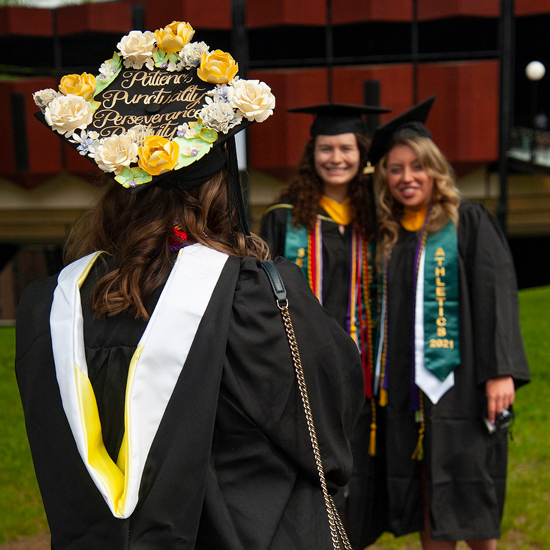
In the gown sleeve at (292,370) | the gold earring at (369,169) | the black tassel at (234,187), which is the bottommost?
the gown sleeve at (292,370)

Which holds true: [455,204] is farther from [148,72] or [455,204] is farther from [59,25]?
[59,25]

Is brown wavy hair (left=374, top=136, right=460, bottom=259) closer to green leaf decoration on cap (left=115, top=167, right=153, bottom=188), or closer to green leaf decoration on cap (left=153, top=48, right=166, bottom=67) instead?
green leaf decoration on cap (left=153, top=48, right=166, bottom=67)

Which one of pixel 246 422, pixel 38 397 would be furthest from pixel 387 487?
pixel 38 397

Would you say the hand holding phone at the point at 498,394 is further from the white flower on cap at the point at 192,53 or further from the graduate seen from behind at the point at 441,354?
the white flower on cap at the point at 192,53

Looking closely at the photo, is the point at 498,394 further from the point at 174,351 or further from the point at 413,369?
the point at 174,351

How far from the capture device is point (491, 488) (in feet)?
9.02

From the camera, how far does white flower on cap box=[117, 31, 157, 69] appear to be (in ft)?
5.23

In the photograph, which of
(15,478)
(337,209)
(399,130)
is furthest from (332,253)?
(15,478)

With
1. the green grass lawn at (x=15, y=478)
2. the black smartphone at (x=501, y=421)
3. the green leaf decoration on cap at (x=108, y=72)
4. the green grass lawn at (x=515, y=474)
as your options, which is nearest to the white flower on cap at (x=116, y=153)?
the green leaf decoration on cap at (x=108, y=72)

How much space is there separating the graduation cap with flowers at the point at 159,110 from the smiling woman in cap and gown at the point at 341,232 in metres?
1.41

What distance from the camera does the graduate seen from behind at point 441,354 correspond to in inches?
107

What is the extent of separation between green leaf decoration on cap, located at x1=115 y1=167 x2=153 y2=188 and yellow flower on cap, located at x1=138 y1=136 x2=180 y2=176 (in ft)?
0.09

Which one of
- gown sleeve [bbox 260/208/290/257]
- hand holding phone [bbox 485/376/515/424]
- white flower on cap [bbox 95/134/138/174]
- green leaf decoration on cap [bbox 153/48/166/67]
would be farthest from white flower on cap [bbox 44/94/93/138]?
hand holding phone [bbox 485/376/515/424]

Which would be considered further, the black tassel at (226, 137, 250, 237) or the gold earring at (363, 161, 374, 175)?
the gold earring at (363, 161, 374, 175)
